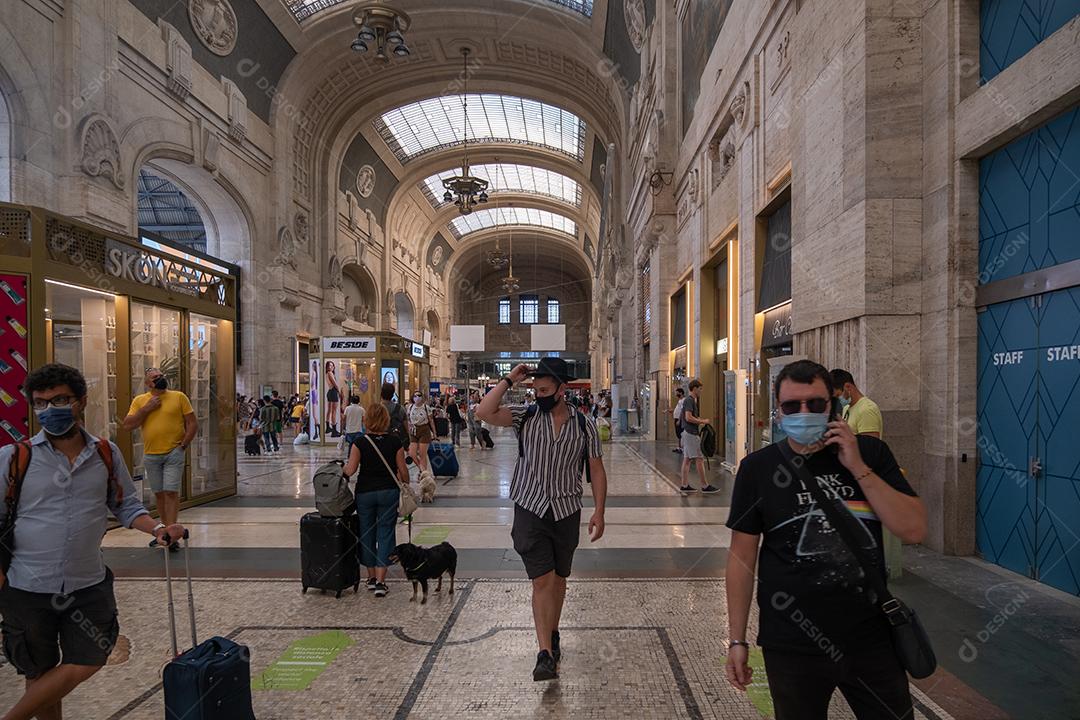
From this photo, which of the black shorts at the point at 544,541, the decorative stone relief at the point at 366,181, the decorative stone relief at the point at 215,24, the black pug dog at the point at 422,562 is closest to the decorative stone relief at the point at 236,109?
the decorative stone relief at the point at 215,24

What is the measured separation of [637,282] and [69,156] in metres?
16.5

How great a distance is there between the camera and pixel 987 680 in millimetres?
2928

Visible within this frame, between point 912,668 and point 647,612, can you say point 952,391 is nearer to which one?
point 647,612

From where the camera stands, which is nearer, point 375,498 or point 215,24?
point 375,498

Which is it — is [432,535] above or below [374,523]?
below

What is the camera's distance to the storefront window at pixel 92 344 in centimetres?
629

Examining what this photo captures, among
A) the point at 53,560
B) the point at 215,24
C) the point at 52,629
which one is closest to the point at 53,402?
the point at 53,560

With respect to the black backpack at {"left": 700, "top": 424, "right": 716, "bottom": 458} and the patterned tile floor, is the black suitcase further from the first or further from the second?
the black backpack at {"left": 700, "top": 424, "right": 716, "bottom": 458}

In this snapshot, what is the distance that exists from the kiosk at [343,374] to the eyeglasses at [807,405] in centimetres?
1479

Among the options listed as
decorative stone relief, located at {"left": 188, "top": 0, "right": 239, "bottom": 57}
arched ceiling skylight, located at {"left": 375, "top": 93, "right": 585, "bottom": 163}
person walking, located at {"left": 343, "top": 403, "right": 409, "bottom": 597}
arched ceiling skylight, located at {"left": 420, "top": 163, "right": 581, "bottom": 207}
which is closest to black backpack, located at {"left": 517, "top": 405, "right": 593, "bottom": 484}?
person walking, located at {"left": 343, "top": 403, "right": 409, "bottom": 597}

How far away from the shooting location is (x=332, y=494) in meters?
4.35

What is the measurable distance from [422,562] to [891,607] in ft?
10.3

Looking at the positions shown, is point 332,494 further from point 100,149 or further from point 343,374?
point 100,149

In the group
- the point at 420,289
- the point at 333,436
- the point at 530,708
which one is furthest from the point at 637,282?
the point at 420,289
